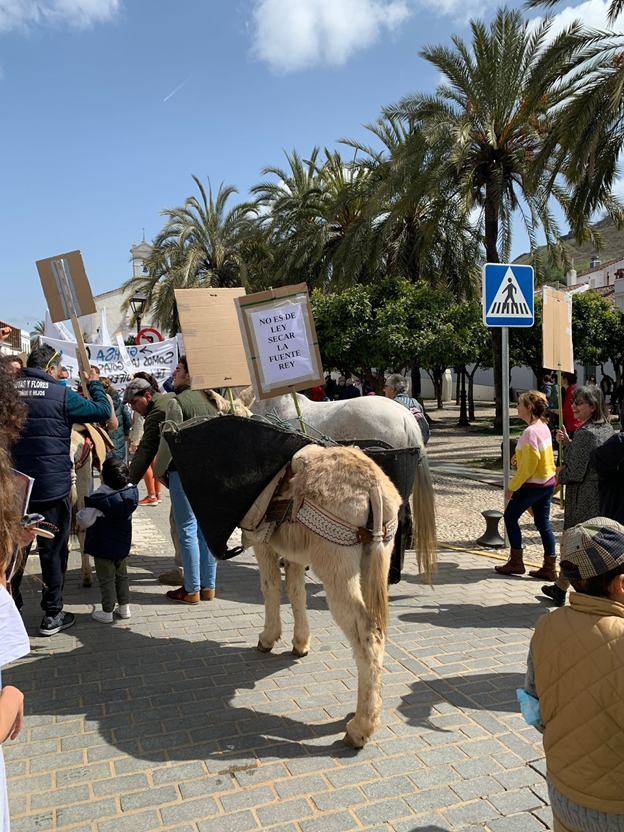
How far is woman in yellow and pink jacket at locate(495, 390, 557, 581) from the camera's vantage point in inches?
242

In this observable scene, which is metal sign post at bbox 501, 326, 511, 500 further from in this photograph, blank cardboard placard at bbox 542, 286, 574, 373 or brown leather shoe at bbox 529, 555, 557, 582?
brown leather shoe at bbox 529, 555, 557, 582

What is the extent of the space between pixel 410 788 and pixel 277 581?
171 cm

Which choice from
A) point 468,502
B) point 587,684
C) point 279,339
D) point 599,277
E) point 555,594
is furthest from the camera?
point 599,277

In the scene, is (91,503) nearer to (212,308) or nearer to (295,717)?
(212,308)

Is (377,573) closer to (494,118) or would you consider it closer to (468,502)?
(468,502)

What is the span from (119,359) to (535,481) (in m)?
8.98

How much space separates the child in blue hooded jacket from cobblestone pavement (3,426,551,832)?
0.76ft

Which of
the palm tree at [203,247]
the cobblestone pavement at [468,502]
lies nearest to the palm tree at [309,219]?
the palm tree at [203,247]

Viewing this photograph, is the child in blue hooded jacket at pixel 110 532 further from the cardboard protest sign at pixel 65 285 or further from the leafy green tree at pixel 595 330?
the leafy green tree at pixel 595 330

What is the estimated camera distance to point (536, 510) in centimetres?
639

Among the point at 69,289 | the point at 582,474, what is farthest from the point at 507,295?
the point at 69,289

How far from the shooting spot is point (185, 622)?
526 centimetres

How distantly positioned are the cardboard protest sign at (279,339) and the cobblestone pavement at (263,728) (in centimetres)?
188

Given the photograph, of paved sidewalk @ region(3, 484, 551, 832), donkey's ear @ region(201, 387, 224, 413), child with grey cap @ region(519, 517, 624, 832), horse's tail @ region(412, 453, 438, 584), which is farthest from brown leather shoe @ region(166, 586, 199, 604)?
child with grey cap @ region(519, 517, 624, 832)
